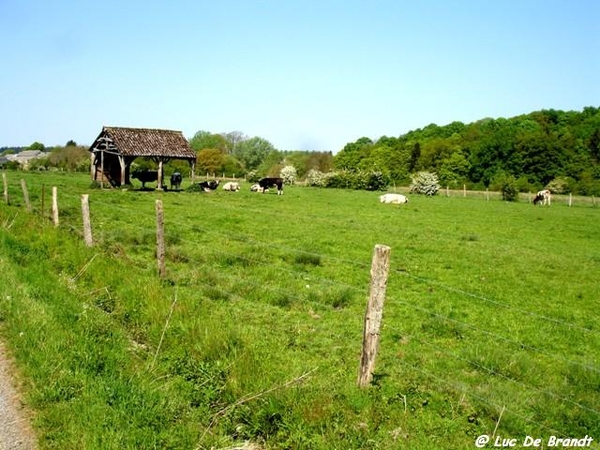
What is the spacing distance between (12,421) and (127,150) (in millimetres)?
32556

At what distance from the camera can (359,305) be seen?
8.61 meters

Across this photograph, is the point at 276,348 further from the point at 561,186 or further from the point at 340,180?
the point at 561,186

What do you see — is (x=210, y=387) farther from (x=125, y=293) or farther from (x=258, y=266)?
(x=258, y=266)

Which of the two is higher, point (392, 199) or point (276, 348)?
point (392, 199)

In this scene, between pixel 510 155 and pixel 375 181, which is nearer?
pixel 375 181

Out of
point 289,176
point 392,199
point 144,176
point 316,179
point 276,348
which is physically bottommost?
point 276,348

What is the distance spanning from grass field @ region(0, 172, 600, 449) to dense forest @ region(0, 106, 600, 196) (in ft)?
148

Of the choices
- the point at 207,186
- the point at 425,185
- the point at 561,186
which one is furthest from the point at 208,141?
the point at 207,186

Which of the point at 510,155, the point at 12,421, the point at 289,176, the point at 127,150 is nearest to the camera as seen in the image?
the point at 12,421

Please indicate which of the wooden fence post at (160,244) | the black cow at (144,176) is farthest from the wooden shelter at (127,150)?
the wooden fence post at (160,244)

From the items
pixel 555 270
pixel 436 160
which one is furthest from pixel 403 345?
pixel 436 160

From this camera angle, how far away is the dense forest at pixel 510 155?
7044cm

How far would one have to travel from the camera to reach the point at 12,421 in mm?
4230

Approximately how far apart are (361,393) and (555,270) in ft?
33.6
